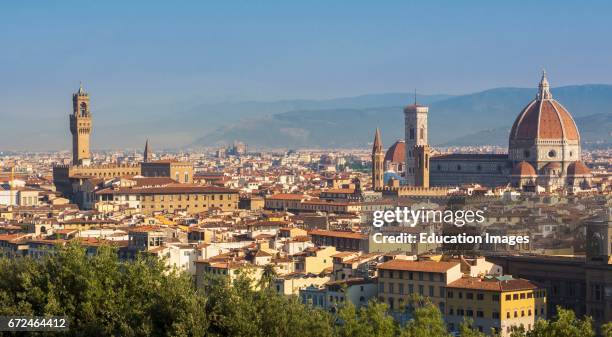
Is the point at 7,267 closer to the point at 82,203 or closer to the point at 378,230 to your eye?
the point at 378,230

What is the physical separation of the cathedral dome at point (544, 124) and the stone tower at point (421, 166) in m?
8.06

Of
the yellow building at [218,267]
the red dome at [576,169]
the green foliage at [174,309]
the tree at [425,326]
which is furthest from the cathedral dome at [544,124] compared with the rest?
the tree at [425,326]

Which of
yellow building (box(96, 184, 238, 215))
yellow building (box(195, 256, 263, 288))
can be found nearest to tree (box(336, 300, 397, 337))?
yellow building (box(195, 256, 263, 288))

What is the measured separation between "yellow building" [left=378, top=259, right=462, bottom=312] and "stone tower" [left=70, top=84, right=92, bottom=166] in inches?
2715

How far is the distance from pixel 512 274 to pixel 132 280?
54.4 feet

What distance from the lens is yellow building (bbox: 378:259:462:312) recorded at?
4150 cm

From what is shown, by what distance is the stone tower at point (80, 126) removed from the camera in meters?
111

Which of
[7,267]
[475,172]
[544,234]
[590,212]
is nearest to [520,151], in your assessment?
[475,172]

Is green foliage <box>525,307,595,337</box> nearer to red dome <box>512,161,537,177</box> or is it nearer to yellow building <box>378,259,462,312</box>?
yellow building <box>378,259,462,312</box>

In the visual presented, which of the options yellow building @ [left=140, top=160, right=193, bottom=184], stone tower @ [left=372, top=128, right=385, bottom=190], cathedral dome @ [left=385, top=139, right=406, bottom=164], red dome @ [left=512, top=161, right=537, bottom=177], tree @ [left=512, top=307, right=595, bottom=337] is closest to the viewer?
tree @ [left=512, top=307, right=595, bottom=337]

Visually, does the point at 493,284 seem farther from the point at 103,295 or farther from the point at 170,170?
the point at 170,170

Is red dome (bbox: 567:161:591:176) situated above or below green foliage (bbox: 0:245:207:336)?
above

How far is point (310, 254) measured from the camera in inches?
2000

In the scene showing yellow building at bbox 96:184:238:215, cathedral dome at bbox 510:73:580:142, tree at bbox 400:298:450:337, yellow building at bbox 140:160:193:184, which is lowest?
tree at bbox 400:298:450:337
